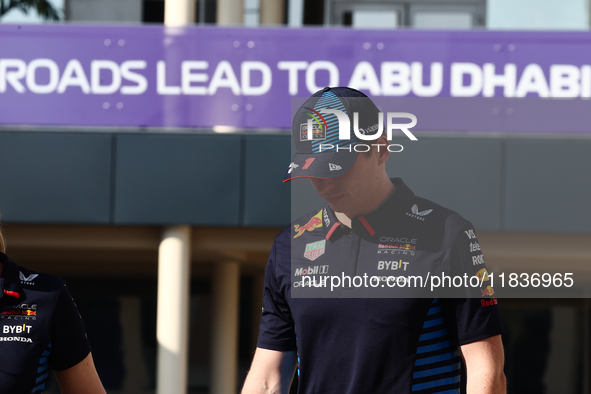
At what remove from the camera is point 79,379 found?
2115mm

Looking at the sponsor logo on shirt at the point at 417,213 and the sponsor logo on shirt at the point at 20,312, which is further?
the sponsor logo on shirt at the point at 417,213

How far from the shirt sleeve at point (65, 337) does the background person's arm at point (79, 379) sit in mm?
20

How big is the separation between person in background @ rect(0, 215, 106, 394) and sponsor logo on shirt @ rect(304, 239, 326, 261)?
0.80 meters

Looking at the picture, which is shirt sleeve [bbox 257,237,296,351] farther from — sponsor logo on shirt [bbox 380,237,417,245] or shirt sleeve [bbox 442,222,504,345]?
shirt sleeve [bbox 442,222,504,345]

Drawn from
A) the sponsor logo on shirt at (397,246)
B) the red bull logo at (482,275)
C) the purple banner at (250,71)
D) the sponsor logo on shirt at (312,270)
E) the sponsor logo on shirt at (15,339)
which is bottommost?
the sponsor logo on shirt at (15,339)

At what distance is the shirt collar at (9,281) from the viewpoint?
6.70 ft

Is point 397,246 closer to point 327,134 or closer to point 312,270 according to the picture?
point 312,270

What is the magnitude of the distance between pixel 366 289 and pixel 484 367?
1.41 feet

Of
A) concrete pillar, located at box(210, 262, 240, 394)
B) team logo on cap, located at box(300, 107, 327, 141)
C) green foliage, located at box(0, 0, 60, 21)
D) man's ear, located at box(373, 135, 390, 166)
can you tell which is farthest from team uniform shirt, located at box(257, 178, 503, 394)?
green foliage, located at box(0, 0, 60, 21)

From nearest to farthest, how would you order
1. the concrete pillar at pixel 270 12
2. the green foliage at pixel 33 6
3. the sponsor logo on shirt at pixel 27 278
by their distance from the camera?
the sponsor logo on shirt at pixel 27 278
the green foliage at pixel 33 6
the concrete pillar at pixel 270 12

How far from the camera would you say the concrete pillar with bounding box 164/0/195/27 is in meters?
7.08

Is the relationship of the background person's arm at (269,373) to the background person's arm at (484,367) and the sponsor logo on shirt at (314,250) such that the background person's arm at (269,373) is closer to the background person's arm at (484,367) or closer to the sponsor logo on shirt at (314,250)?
the sponsor logo on shirt at (314,250)

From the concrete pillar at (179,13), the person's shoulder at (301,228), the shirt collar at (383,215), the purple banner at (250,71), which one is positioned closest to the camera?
the shirt collar at (383,215)

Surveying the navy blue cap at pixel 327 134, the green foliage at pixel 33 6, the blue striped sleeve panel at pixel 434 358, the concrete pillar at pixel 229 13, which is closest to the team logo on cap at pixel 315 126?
the navy blue cap at pixel 327 134
